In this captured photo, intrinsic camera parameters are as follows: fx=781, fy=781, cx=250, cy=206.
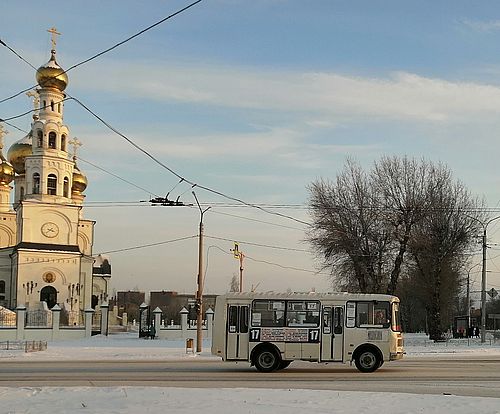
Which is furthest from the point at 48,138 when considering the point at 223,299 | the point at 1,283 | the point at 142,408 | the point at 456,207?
the point at 142,408

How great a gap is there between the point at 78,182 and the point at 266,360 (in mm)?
62823

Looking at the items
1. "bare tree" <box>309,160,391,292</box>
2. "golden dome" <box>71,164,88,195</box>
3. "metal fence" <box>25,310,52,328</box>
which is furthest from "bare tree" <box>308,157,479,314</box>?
"golden dome" <box>71,164,88,195</box>

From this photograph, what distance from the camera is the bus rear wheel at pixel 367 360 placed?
24578mm

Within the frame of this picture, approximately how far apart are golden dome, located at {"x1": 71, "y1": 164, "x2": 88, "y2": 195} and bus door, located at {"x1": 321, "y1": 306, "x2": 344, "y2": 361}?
205 ft

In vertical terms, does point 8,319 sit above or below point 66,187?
below

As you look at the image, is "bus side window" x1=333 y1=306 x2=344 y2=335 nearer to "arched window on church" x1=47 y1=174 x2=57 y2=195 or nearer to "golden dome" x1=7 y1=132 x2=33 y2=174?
"arched window on church" x1=47 y1=174 x2=57 y2=195

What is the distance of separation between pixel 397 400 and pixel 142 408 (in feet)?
16.2

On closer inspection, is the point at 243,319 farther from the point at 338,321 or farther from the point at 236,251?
the point at 236,251

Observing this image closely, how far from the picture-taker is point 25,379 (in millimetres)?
21312

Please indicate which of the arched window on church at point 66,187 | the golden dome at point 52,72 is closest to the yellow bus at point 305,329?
the golden dome at point 52,72

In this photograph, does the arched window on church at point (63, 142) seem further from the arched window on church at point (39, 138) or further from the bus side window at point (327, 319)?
the bus side window at point (327, 319)

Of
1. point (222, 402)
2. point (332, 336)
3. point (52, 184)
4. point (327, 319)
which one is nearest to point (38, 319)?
point (52, 184)

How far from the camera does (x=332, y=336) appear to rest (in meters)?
25.0

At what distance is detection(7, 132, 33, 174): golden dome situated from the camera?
3179 inches
